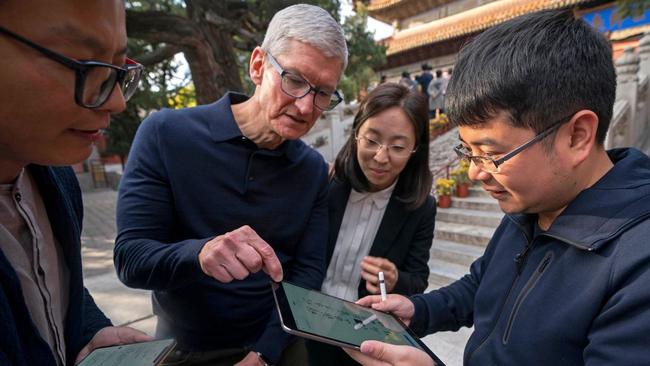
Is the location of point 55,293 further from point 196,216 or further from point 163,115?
point 163,115

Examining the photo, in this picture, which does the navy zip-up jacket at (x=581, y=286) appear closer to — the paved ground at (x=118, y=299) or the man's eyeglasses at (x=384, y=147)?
the man's eyeglasses at (x=384, y=147)

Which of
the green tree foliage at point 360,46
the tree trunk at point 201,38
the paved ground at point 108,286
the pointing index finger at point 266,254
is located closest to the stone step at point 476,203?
the green tree foliage at point 360,46

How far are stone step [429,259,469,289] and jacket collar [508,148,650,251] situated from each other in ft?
11.4

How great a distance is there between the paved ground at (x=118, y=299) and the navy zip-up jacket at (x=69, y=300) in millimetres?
2331

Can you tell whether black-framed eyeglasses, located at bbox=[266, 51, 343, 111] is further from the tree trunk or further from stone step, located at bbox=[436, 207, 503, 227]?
the tree trunk

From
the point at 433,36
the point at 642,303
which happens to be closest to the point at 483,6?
the point at 433,36

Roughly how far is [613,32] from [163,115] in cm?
1253

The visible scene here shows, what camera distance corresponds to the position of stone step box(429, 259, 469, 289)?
4285 millimetres

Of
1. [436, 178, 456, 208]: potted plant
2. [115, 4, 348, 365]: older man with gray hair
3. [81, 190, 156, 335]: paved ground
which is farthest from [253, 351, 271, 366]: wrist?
[436, 178, 456, 208]: potted plant

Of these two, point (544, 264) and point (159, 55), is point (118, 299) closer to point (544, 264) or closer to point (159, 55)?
point (544, 264)

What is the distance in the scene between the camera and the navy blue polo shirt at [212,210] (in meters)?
1.25

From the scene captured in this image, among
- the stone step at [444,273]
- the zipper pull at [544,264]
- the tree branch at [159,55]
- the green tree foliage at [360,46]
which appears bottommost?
the stone step at [444,273]

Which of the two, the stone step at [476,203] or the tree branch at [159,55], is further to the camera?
the tree branch at [159,55]

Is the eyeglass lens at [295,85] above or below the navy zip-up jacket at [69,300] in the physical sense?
above
